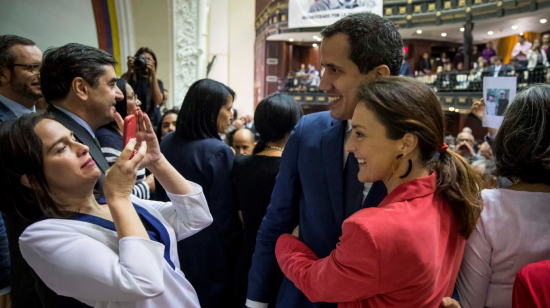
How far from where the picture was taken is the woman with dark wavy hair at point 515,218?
43.3 inches

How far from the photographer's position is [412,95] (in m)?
0.94

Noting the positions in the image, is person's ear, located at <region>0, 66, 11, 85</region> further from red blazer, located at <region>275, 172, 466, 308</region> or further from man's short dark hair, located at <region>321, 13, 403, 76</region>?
red blazer, located at <region>275, 172, 466, 308</region>

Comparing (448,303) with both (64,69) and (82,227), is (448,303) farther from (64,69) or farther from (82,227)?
(64,69)

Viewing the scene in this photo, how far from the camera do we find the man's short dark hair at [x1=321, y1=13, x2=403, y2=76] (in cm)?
115

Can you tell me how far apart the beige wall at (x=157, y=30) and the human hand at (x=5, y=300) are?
3223mm

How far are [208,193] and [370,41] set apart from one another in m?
1.31

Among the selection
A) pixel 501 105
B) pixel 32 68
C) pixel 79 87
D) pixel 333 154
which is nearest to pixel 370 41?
pixel 333 154

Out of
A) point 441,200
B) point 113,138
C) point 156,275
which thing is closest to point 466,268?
point 441,200

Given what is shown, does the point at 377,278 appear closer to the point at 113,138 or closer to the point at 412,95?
the point at 412,95

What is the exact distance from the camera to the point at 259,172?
1.95 metres

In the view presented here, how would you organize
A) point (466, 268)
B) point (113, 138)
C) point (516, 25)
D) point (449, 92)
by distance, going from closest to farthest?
point (466, 268)
point (113, 138)
point (449, 92)
point (516, 25)

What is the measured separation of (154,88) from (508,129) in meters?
2.97

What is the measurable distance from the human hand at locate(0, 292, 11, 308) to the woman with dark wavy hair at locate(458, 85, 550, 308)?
69.9 inches

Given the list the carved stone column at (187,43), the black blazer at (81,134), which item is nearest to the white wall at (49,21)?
the carved stone column at (187,43)
